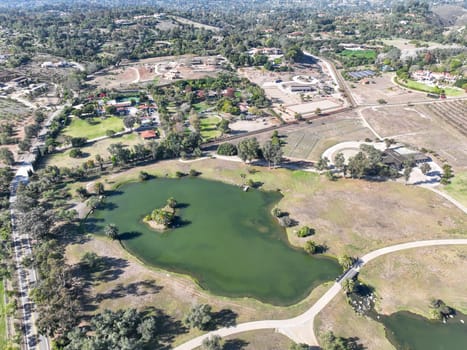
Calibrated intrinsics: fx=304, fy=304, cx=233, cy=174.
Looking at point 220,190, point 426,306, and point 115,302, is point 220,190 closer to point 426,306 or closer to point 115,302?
point 115,302

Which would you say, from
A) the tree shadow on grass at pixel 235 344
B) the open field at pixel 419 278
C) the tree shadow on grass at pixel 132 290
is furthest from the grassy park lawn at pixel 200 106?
the tree shadow on grass at pixel 235 344

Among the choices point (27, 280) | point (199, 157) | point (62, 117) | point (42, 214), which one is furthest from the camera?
point (62, 117)

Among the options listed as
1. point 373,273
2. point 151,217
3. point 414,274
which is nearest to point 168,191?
point 151,217

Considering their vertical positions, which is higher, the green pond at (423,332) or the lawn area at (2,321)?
the green pond at (423,332)

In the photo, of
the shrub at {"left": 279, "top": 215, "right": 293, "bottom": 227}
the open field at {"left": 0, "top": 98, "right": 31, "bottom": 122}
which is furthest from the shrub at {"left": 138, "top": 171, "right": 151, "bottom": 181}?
the open field at {"left": 0, "top": 98, "right": 31, "bottom": 122}

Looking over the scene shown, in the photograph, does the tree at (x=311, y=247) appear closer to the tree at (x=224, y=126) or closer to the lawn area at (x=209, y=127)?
the lawn area at (x=209, y=127)

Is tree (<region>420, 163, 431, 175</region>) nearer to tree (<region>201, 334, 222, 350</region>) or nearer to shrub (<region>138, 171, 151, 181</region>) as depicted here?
tree (<region>201, 334, 222, 350</region>)

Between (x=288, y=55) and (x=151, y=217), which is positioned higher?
(x=288, y=55)
